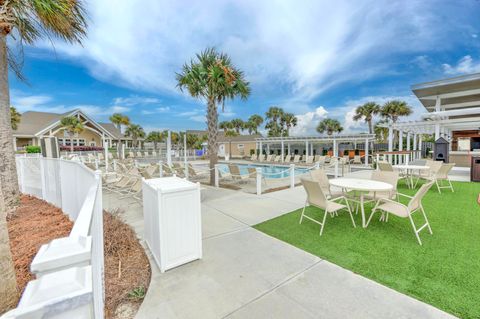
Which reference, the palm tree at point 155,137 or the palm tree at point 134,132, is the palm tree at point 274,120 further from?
the palm tree at point 134,132

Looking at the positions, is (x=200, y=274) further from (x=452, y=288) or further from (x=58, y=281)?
(x=452, y=288)

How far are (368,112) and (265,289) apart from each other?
34.0 meters

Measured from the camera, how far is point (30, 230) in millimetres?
4059

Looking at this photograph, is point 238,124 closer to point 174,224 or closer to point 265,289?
point 174,224

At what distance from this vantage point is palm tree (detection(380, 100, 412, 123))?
26997 mm

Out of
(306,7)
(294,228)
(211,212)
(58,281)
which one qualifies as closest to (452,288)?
(294,228)

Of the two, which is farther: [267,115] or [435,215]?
[267,115]

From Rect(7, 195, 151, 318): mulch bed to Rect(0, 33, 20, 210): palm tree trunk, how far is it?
458mm

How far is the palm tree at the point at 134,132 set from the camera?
4477 centimetres

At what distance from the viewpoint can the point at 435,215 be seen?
16.1ft

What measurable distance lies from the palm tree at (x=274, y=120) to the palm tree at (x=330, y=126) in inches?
310

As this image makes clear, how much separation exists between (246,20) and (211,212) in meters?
9.16

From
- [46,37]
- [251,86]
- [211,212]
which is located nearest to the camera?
[46,37]

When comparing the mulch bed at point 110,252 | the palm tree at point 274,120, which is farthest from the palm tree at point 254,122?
the mulch bed at point 110,252
